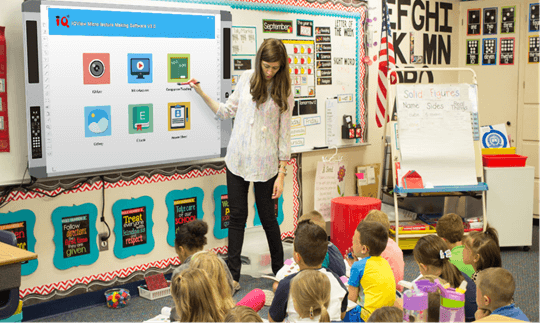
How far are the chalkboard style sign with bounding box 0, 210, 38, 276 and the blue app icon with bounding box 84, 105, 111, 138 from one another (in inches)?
21.0

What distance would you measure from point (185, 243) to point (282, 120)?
1.04 meters

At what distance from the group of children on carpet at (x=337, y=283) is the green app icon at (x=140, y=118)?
0.84 metres

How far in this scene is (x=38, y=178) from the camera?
312 cm

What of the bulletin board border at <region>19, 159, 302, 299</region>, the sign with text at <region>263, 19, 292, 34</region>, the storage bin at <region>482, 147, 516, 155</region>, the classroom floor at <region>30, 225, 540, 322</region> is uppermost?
the sign with text at <region>263, 19, 292, 34</region>

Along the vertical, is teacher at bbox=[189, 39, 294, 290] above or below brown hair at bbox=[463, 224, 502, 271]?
above

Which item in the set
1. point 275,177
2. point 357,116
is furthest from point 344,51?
point 275,177

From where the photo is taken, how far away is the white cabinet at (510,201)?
4504 mm

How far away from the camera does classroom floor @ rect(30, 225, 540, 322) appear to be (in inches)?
127

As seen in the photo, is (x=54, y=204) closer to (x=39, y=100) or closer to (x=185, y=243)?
(x=39, y=100)

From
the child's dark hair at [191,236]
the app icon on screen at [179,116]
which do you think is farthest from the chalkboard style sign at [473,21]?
the child's dark hair at [191,236]

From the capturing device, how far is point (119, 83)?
131 inches

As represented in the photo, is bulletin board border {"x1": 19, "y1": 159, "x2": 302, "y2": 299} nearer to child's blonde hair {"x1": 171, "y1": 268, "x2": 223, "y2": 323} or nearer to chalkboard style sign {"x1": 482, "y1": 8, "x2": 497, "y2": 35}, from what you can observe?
child's blonde hair {"x1": 171, "y1": 268, "x2": 223, "y2": 323}

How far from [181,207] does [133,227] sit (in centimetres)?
35

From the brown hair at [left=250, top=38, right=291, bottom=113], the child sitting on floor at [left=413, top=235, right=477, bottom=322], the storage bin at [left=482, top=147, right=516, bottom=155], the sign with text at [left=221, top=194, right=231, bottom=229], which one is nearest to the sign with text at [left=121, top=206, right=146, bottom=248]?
the sign with text at [left=221, top=194, right=231, bottom=229]
